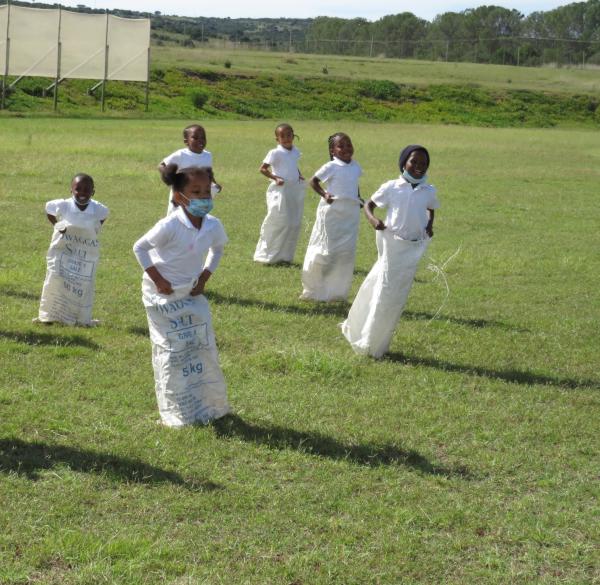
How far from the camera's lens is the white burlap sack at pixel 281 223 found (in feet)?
44.9

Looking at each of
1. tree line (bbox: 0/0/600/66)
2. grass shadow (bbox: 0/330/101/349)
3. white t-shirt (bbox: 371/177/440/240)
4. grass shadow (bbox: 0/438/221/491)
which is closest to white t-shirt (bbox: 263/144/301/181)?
white t-shirt (bbox: 371/177/440/240)

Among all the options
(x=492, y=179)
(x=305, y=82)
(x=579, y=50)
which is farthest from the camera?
(x=579, y=50)

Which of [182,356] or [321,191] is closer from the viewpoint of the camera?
[182,356]

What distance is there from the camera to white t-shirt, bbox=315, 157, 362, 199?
36.9 ft

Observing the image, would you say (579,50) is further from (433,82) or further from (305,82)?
(305,82)

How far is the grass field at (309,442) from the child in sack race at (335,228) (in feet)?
1.21

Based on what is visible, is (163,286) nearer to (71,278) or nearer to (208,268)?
(208,268)

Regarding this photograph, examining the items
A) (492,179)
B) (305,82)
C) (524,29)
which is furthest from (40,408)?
(524,29)

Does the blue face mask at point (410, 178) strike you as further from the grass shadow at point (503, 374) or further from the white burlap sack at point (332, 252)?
the white burlap sack at point (332, 252)

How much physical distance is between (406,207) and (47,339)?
3.33m

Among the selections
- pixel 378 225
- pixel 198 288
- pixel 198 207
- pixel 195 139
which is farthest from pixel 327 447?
pixel 195 139

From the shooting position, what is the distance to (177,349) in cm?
699

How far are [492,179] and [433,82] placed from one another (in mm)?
49055

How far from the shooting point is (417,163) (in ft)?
29.7
